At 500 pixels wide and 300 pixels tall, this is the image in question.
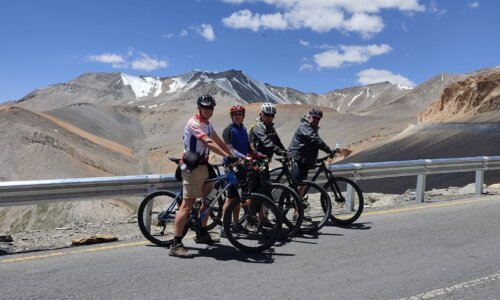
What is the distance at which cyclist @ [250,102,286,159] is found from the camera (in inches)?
302

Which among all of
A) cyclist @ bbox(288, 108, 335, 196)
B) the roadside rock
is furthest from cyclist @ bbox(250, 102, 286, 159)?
the roadside rock

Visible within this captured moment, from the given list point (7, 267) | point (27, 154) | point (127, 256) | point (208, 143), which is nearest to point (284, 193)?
point (208, 143)

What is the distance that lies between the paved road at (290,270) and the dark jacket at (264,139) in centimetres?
133

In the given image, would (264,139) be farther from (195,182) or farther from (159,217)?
(159,217)

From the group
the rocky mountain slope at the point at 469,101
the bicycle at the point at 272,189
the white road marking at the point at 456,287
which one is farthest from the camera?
the rocky mountain slope at the point at 469,101

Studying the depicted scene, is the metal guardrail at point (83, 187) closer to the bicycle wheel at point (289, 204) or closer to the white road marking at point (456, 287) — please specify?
the bicycle wheel at point (289, 204)

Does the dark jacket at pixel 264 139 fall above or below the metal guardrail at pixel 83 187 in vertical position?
above

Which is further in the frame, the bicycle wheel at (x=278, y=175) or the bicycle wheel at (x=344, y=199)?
the bicycle wheel at (x=344, y=199)

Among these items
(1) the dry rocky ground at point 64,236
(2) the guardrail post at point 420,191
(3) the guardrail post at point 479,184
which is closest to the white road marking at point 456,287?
(1) the dry rocky ground at point 64,236

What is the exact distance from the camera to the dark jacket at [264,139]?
767 cm

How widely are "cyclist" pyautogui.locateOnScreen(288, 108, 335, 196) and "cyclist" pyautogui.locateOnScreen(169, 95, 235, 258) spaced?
5.91ft

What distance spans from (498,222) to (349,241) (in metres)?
2.99

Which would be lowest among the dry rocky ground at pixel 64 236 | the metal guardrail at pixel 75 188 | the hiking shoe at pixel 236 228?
the dry rocky ground at pixel 64 236

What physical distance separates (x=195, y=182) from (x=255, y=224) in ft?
3.05
